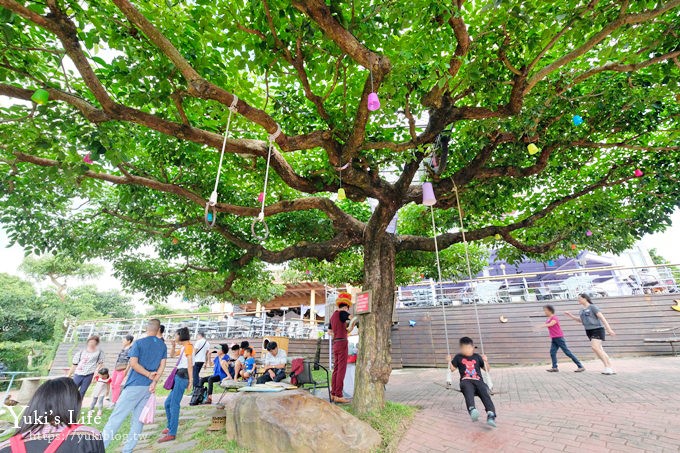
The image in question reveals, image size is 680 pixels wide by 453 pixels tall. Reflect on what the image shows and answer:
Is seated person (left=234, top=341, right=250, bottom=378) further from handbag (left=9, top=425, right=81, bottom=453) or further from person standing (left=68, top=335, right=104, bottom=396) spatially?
handbag (left=9, top=425, right=81, bottom=453)

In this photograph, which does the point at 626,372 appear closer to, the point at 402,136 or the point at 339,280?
the point at 402,136

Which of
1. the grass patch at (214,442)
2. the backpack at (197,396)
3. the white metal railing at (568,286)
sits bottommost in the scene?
the grass patch at (214,442)

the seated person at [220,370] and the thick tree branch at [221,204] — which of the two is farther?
the seated person at [220,370]

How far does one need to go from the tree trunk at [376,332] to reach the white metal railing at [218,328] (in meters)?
9.15

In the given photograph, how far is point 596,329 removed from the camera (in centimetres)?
736

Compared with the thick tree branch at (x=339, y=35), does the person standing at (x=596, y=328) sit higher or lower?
lower

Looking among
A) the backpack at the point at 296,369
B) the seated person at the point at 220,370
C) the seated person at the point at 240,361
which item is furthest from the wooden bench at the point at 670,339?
the seated person at the point at 220,370

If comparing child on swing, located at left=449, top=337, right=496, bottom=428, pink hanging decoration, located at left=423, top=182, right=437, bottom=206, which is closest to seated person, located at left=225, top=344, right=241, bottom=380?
child on swing, located at left=449, top=337, right=496, bottom=428

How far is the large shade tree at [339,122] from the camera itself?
3783mm

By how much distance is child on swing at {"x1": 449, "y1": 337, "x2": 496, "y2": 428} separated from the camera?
448 centimetres

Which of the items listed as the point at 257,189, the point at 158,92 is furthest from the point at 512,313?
the point at 158,92

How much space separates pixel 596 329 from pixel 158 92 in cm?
935

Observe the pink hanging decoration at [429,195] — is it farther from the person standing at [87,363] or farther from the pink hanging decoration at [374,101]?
the person standing at [87,363]

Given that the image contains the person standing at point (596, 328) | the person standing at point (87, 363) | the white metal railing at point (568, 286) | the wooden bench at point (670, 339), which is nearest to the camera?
the person standing at point (87, 363)
